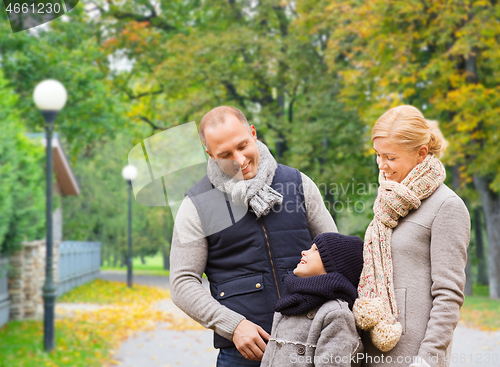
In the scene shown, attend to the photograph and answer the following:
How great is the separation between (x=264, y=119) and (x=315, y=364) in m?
13.4

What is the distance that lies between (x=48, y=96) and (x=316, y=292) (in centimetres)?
695

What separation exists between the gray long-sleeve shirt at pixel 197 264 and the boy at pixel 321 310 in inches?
10.5

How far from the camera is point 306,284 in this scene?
6.98ft

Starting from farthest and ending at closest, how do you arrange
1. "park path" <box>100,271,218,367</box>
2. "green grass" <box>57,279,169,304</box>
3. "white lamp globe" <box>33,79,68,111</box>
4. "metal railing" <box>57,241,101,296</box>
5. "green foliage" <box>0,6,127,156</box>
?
1. "metal railing" <box>57,241,101,296</box>
2. "green foliage" <box>0,6,127,156</box>
3. "green grass" <box>57,279,169,304</box>
4. "white lamp globe" <box>33,79,68,111</box>
5. "park path" <box>100,271,218,367</box>

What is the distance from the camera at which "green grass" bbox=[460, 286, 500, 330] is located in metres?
10.3

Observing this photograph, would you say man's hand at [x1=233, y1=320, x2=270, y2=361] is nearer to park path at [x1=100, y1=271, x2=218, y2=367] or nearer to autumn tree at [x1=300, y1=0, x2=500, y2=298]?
park path at [x1=100, y1=271, x2=218, y2=367]

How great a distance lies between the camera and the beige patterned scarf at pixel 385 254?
6.56ft

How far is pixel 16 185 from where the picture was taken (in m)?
8.30

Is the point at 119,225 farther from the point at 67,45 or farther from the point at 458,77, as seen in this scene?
the point at 458,77

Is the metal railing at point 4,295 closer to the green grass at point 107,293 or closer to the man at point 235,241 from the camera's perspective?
the green grass at point 107,293

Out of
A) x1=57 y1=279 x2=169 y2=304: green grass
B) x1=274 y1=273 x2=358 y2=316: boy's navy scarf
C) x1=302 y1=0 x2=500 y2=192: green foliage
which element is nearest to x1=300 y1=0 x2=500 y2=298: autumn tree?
x1=302 y1=0 x2=500 y2=192: green foliage

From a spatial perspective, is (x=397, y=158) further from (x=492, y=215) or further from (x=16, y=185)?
(x=492, y=215)

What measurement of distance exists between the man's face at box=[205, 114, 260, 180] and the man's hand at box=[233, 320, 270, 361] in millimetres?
686

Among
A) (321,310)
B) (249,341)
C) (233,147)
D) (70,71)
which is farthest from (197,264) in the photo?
(70,71)
